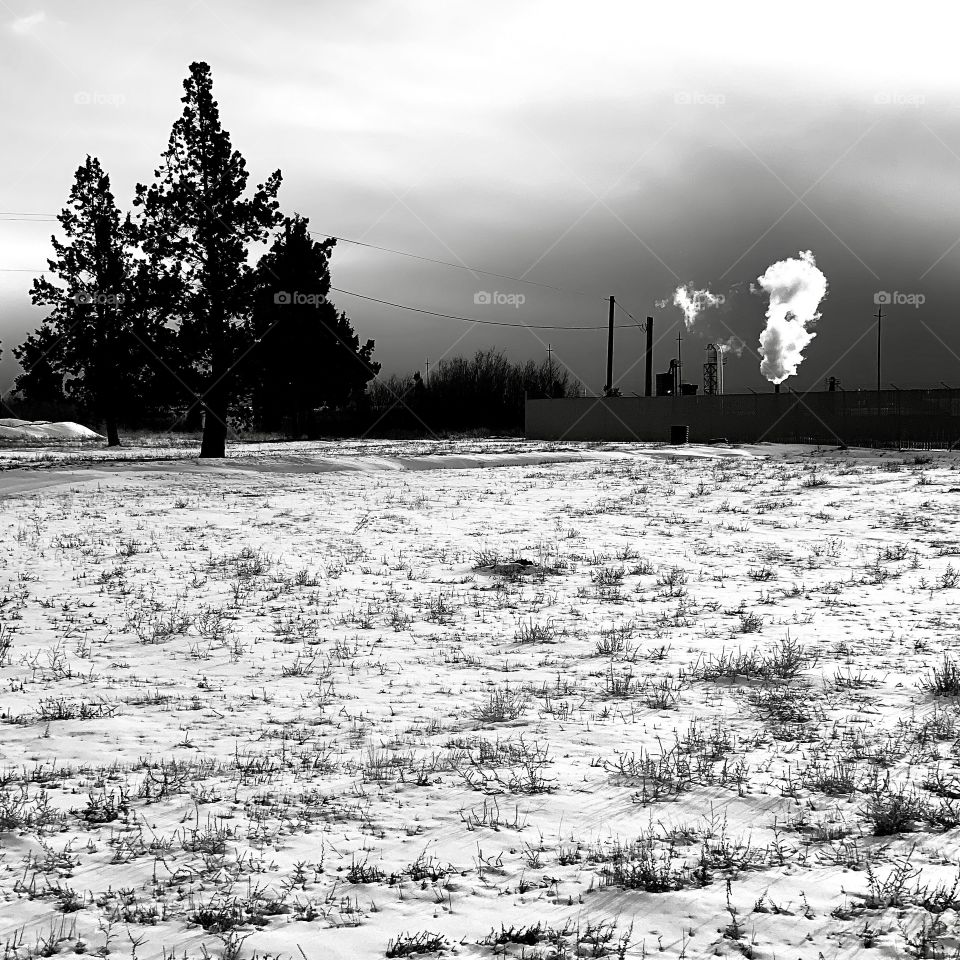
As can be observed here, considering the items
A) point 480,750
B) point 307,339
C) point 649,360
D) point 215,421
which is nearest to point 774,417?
point 649,360

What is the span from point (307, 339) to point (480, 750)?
4340 centimetres

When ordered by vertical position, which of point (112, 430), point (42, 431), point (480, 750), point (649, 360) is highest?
point (649, 360)

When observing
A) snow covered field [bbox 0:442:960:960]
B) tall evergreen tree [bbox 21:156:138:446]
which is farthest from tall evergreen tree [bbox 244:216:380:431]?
snow covered field [bbox 0:442:960:960]

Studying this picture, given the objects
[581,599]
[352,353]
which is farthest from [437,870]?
[352,353]

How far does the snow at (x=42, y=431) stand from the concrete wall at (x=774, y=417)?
35.8 metres

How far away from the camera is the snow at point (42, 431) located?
64375mm

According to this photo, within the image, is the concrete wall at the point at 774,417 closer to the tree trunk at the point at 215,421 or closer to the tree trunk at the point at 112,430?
the tree trunk at the point at 112,430

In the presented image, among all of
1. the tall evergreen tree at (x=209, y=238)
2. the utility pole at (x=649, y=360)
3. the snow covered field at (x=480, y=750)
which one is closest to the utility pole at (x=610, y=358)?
the utility pole at (x=649, y=360)

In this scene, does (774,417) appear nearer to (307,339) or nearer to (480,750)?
(307,339)

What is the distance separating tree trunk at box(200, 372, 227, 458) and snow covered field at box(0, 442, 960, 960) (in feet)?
71.1

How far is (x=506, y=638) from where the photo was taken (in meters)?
8.18

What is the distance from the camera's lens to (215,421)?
35531mm

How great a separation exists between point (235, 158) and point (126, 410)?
17265 mm

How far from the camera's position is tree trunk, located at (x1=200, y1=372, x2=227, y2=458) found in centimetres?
3406
